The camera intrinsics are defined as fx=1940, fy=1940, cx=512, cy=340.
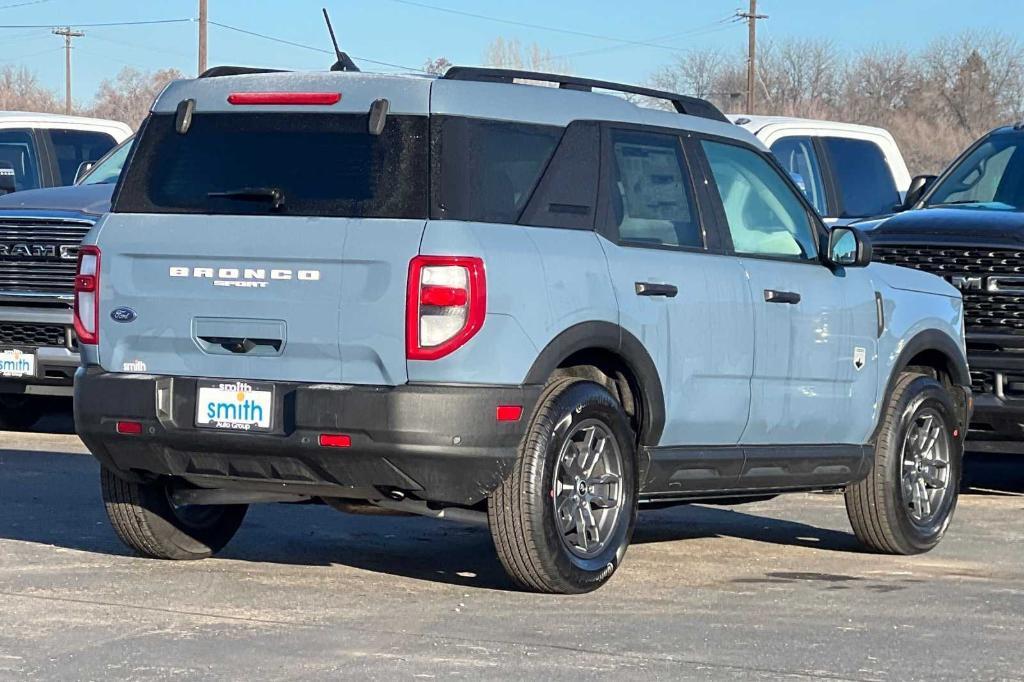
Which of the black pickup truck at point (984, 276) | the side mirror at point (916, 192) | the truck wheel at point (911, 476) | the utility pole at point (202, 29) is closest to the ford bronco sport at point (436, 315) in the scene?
the truck wheel at point (911, 476)

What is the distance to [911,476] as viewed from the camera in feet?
29.6

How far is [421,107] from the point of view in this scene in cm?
699

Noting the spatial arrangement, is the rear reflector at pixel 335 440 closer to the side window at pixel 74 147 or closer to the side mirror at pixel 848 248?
the side mirror at pixel 848 248

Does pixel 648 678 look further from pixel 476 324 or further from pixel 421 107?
pixel 421 107

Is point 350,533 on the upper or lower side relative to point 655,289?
lower

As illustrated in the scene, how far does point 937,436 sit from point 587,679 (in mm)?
3904

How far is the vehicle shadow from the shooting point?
812 centimetres

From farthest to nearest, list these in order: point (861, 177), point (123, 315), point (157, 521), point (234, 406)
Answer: point (861, 177) → point (157, 521) → point (123, 315) → point (234, 406)

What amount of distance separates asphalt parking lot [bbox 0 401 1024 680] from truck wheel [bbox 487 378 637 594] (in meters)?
0.13

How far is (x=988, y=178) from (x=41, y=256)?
6.27 meters

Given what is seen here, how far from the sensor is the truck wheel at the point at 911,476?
8.77m

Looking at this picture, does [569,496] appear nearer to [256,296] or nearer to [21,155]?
[256,296]

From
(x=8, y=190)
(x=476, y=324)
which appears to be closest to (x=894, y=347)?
(x=476, y=324)

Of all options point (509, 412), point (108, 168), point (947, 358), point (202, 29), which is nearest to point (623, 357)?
point (509, 412)
